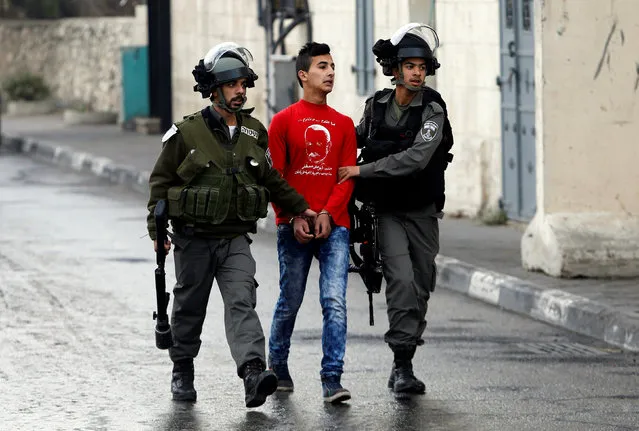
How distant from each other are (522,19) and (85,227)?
419 cm

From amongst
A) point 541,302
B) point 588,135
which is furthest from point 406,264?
point 588,135

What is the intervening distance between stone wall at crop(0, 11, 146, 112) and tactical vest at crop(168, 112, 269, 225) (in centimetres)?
2349

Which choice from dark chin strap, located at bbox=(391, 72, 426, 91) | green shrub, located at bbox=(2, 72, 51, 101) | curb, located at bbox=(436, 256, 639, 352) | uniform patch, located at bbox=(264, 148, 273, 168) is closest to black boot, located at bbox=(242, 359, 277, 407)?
uniform patch, located at bbox=(264, 148, 273, 168)

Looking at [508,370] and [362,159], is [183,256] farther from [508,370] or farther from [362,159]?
[508,370]

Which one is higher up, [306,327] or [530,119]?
[530,119]

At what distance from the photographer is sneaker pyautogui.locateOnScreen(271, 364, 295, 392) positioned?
812 cm

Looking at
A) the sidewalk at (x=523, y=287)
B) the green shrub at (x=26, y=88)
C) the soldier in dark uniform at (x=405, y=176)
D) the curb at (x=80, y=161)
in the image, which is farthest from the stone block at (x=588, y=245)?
the green shrub at (x=26, y=88)

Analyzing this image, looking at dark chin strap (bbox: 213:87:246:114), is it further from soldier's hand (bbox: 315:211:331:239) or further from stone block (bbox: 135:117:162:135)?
stone block (bbox: 135:117:162:135)

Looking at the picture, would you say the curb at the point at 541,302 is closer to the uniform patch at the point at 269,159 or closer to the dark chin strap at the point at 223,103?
the uniform patch at the point at 269,159

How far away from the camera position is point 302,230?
7.83m

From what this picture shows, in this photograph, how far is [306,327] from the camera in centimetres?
1007

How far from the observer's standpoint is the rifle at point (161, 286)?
7.64 metres

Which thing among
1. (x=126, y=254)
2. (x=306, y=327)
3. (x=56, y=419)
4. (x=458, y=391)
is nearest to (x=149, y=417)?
(x=56, y=419)

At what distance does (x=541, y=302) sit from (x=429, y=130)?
9.61ft
